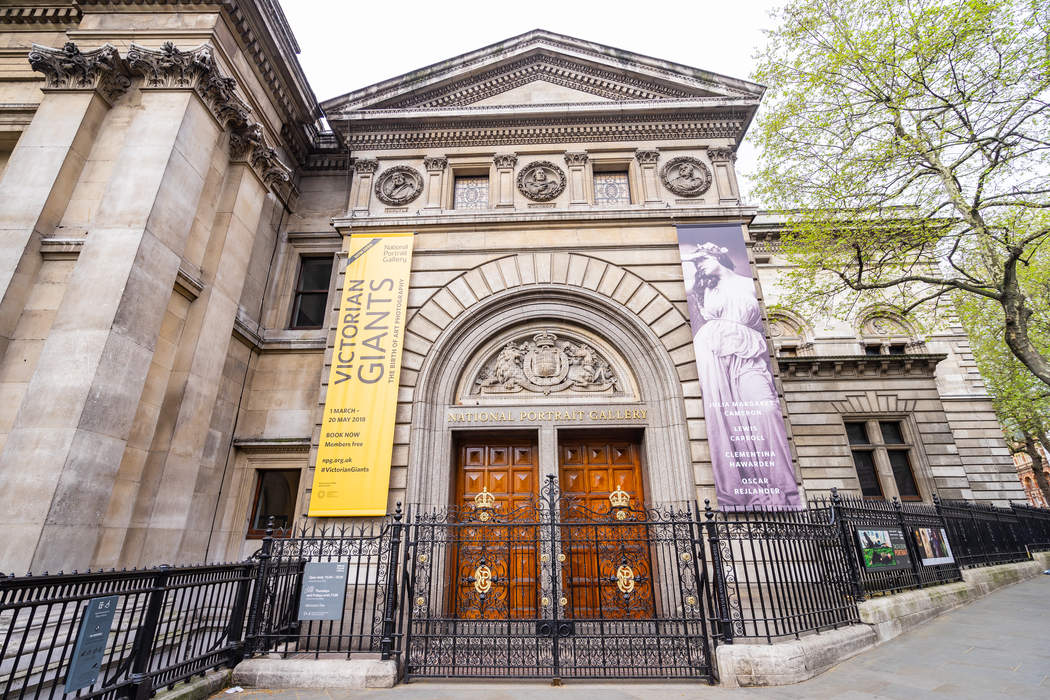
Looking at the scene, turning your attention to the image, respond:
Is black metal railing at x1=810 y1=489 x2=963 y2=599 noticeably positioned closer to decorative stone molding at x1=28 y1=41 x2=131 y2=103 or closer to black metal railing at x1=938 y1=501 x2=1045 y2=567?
black metal railing at x1=938 y1=501 x2=1045 y2=567

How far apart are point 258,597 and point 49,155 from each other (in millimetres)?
9957

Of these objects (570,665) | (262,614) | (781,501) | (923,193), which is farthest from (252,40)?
(923,193)

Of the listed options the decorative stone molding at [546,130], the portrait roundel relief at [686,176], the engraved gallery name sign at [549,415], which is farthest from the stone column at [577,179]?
the engraved gallery name sign at [549,415]

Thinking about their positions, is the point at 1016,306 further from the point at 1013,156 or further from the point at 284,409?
the point at 284,409

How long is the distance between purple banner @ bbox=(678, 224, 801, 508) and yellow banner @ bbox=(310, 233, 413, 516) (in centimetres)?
716

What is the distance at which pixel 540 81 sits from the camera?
1372 centimetres

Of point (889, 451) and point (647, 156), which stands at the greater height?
point (647, 156)

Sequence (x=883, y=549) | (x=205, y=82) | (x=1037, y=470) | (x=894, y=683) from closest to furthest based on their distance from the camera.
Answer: (x=894, y=683) < (x=883, y=549) < (x=205, y=82) < (x=1037, y=470)

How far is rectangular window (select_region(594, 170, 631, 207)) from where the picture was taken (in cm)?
1284

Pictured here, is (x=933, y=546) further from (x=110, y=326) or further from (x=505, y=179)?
(x=110, y=326)

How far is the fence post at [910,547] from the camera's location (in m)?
9.12

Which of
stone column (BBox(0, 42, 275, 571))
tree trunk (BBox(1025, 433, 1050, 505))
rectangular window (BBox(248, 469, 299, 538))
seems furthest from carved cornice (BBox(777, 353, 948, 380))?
stone column (BBox(0, 42, 275, 571))

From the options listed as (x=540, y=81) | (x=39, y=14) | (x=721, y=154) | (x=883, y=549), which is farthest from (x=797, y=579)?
(x=39, y=14)

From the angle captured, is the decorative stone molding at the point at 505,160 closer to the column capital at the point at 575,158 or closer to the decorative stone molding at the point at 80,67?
the column capital at the point at 575,158
